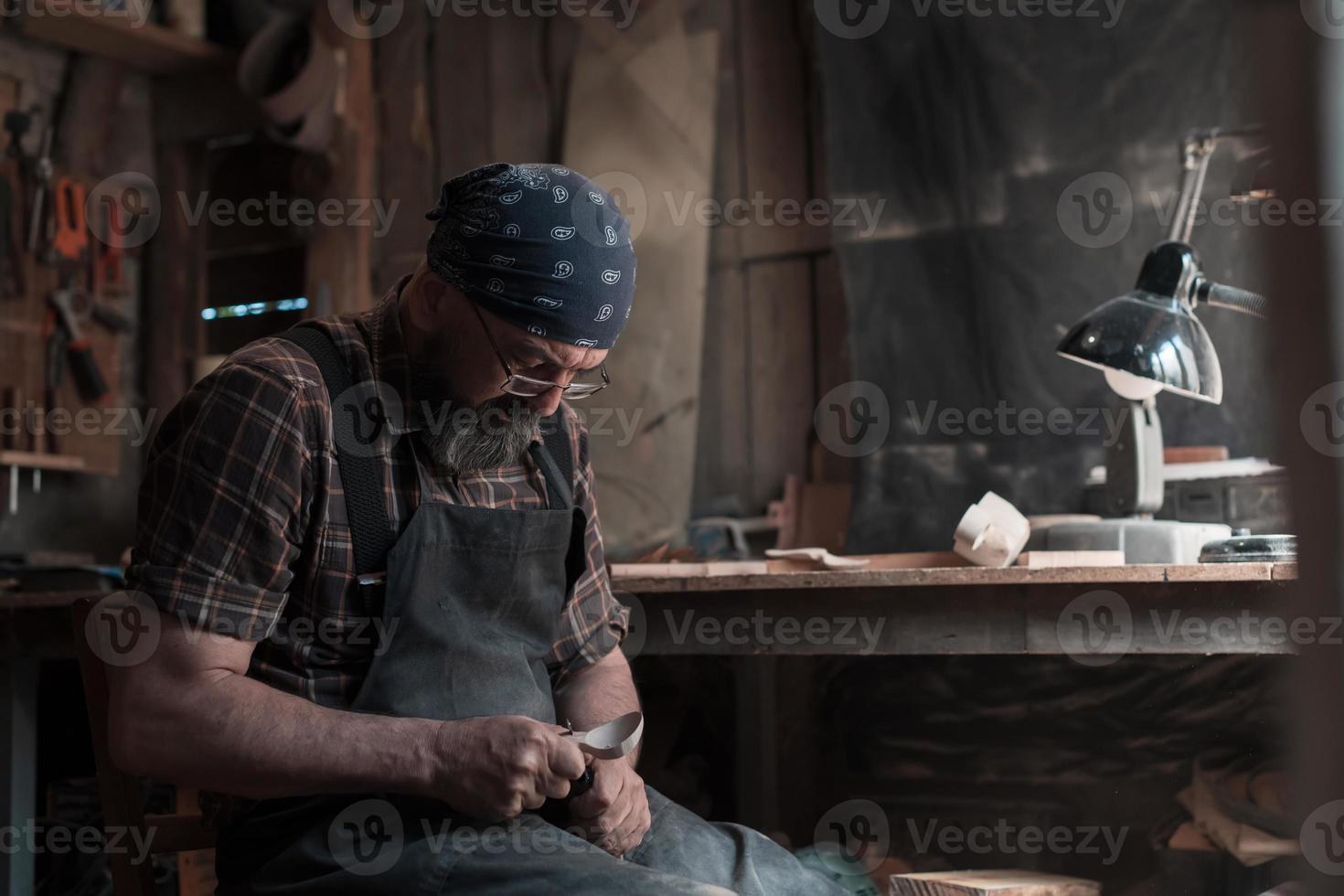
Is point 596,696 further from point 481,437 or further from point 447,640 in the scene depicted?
point 481,437

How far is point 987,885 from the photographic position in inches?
92.5

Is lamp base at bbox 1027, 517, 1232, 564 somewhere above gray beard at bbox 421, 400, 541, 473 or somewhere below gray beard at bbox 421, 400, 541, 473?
below

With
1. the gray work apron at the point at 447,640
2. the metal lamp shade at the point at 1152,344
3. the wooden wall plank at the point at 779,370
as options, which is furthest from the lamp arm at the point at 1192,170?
the gray work apron at the point at 447,640

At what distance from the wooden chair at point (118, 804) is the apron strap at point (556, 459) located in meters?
0.75

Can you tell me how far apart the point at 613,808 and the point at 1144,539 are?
1.33 m

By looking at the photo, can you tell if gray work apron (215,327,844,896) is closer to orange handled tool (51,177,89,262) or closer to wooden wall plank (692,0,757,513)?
wooden wall plank (692,0,757,513)

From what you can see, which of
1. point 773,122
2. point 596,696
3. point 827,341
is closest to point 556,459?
Answer: point 596,696

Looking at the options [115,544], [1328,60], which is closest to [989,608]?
[1328,60]

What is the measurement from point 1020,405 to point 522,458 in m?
2.05

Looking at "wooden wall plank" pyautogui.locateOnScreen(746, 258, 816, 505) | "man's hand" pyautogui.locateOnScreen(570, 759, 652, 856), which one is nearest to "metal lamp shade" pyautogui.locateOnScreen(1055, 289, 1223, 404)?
"man's hand" pyautogui.locateOnScreen(570, 759, 652, 856)

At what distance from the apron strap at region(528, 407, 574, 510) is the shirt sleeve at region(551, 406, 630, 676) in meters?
0.02

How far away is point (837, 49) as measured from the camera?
159 inches

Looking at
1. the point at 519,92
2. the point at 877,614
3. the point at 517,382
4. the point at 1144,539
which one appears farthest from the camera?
the point at 519,92

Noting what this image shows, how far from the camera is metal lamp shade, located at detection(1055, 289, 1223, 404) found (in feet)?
8.34
